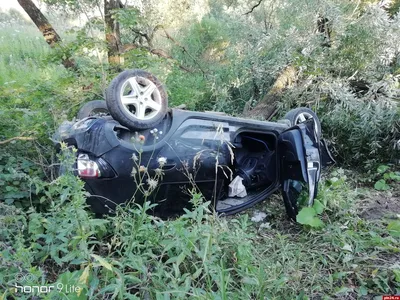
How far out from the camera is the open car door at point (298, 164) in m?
3.19

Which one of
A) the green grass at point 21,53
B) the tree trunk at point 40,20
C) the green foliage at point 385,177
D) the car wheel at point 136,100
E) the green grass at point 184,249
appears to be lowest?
the green foliage at point 385,177

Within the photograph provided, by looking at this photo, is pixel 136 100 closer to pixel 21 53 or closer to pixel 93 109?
pixel 93 109

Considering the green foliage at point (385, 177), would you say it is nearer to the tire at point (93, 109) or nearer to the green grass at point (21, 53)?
the tire at point (93, 109)

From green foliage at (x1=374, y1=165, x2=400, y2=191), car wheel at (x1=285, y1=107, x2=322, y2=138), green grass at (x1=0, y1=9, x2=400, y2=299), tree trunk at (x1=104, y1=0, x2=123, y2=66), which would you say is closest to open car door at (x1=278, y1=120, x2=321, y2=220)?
green grass at (x1=0, y1=9, x2=400, y2=299)

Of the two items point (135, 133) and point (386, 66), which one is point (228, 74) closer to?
point (386, 66)

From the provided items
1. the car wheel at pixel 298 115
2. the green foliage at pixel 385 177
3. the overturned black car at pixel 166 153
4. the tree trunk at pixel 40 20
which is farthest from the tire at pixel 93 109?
the green foliage at pixel 385 177

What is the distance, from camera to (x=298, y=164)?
325 centimetres

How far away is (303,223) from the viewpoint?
3.03 m

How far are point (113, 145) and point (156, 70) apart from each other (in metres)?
3.19

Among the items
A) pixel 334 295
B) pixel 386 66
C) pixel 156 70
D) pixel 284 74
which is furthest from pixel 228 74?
pixel 334 295

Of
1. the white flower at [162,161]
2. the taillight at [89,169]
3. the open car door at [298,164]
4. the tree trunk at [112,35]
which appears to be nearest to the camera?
the white flower at [162,161]

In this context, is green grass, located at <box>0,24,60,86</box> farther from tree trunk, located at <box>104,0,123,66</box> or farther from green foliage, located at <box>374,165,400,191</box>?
green foliage, located at <box>374,165,400,191</box>

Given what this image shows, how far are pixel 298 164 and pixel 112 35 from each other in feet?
15.1

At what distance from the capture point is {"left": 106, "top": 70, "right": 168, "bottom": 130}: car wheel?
2871 mm
